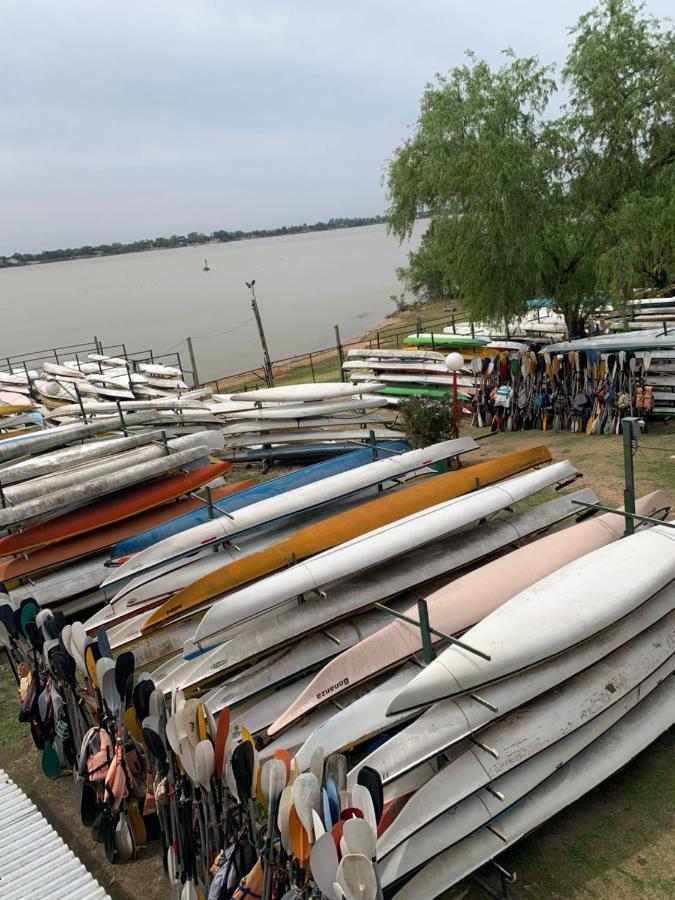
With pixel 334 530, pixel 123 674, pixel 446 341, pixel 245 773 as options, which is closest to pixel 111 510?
pixel 334 530

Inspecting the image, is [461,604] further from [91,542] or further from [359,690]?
[91,542]

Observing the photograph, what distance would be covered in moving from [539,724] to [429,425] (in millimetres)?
6977

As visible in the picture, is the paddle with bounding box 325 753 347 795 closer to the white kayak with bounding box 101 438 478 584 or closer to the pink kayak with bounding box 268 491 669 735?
the pink kayak with bounding box 268 491 669 735

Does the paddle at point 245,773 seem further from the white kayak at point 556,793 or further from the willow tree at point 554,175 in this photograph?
the willow tree at point 554,175

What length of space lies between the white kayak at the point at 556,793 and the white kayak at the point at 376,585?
184 cm

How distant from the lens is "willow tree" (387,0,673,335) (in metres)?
12.0

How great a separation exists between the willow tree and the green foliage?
3.50 metres

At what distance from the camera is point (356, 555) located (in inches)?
215

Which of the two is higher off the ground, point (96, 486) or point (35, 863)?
point (96, 486)

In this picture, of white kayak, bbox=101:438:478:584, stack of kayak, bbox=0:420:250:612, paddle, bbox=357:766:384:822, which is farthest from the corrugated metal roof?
stack of kayak, bbox=0:420:250:612

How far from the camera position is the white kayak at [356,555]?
16.2 ft

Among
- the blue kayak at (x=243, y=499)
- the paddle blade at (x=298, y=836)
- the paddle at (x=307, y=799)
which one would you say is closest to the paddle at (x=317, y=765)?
the paddle at (x=307, y=799)

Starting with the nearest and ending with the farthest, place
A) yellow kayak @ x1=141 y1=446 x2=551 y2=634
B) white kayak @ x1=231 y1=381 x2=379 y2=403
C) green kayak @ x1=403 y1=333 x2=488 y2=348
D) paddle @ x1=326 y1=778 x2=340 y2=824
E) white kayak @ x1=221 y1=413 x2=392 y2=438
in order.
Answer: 1. paddle @ x1=326 y1=778 x2=340 y2=824
2. yellow kayak @ x1=141 y1=446 x2=551 y2=634
3. white kayak @ x1=231 y1=381 x2=379 y2=403
4. white kayak @ x1=221 y1=413 x2=392 y2=438
5. green kayak @ x1=403 y1=333 x2=488 y2=348

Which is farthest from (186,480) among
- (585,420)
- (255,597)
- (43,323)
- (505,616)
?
(43,323)
